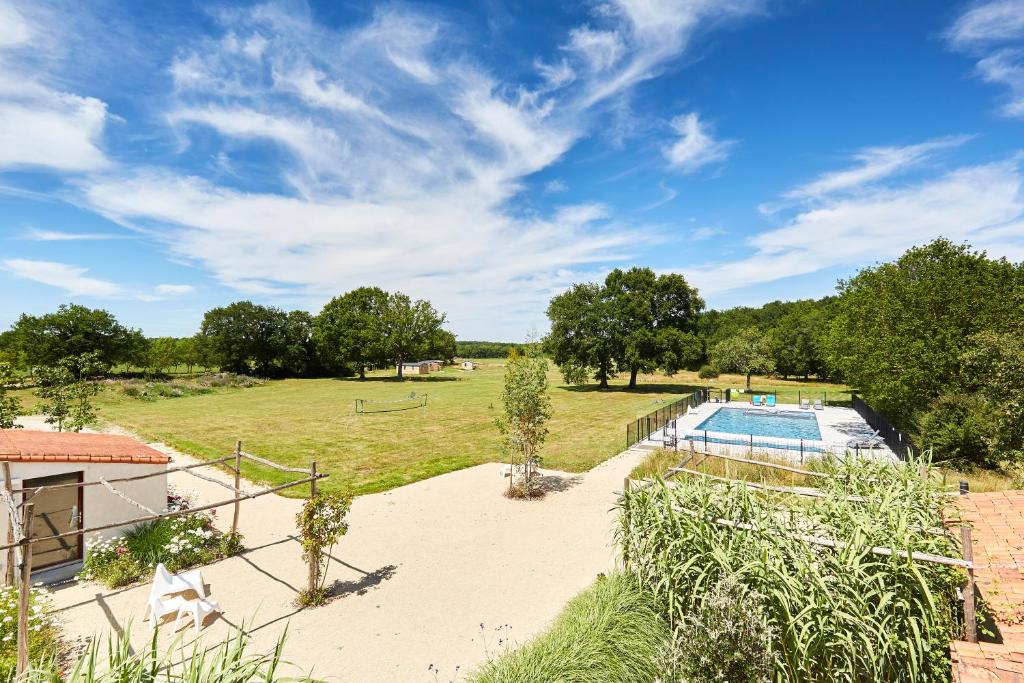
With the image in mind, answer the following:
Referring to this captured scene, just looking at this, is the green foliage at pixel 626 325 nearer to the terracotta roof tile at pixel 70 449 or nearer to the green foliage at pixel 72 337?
the terracotta roof tile at pixel 70 449

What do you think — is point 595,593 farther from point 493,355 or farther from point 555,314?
point 493,355

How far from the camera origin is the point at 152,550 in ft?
31.3

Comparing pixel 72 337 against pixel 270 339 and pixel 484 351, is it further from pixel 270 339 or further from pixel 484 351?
pixel 484 351

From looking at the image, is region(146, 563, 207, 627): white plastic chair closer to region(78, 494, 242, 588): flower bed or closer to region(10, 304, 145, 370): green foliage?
region(78, 494, 242, 588): flower bed

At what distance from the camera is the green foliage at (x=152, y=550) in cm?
890

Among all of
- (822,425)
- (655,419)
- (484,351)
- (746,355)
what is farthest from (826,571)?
(484,351)

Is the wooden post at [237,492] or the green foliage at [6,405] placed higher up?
the green foliage at [6,405]

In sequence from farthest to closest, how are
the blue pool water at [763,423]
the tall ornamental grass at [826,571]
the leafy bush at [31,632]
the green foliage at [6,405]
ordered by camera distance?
the blue pool water at [763,423]
the green foliage at [6,405]
the leafy bush at [31,632]
the tall ornamental grass at [826,571]

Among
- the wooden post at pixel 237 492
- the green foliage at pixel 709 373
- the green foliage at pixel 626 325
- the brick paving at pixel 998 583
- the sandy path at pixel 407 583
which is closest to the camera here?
the brick paving at pixel 998 583

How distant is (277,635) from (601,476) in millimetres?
10899

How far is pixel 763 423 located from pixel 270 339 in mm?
59287

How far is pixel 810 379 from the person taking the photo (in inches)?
2357

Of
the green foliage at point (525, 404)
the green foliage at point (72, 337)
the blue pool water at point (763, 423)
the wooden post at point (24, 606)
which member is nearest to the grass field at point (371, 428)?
the green foliage at point (525, 404)

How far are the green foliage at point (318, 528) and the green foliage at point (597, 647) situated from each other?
3693 millimetres
